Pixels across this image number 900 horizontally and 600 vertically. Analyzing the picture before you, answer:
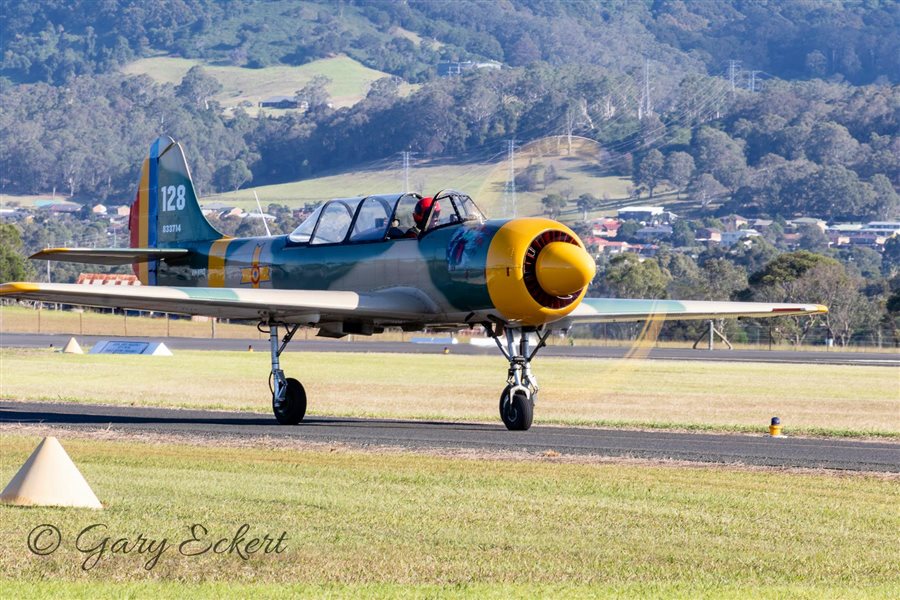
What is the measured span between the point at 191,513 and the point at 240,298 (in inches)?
316

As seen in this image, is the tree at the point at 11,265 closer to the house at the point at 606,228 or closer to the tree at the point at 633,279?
the tree at the point at 633,279

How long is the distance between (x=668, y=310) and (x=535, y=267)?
14.2ft

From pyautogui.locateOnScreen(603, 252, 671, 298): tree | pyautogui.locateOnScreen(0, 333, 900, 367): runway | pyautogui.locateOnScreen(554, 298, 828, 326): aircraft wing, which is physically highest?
pyautogui.locateOnScreen(554, 298, 828, 326): aircraft wing

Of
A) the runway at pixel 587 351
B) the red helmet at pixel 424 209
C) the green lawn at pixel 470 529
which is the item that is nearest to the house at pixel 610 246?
the runway at pixel 587 351

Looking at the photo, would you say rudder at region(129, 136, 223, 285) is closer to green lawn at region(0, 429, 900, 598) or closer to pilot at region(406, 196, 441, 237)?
pilot at region(406, 196, 441, 237)

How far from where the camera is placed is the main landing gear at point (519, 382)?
2209 centimetres

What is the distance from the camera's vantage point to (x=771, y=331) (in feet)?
262

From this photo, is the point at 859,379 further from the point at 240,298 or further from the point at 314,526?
the point at 314,526

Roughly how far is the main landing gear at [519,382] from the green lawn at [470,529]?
4433mm

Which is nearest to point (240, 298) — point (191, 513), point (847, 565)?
point (191, 513)

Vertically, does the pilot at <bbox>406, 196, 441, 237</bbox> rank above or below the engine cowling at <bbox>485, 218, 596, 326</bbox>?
above

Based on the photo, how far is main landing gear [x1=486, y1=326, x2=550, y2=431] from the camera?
22.1m

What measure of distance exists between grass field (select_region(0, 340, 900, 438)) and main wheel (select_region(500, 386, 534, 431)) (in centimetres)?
326
